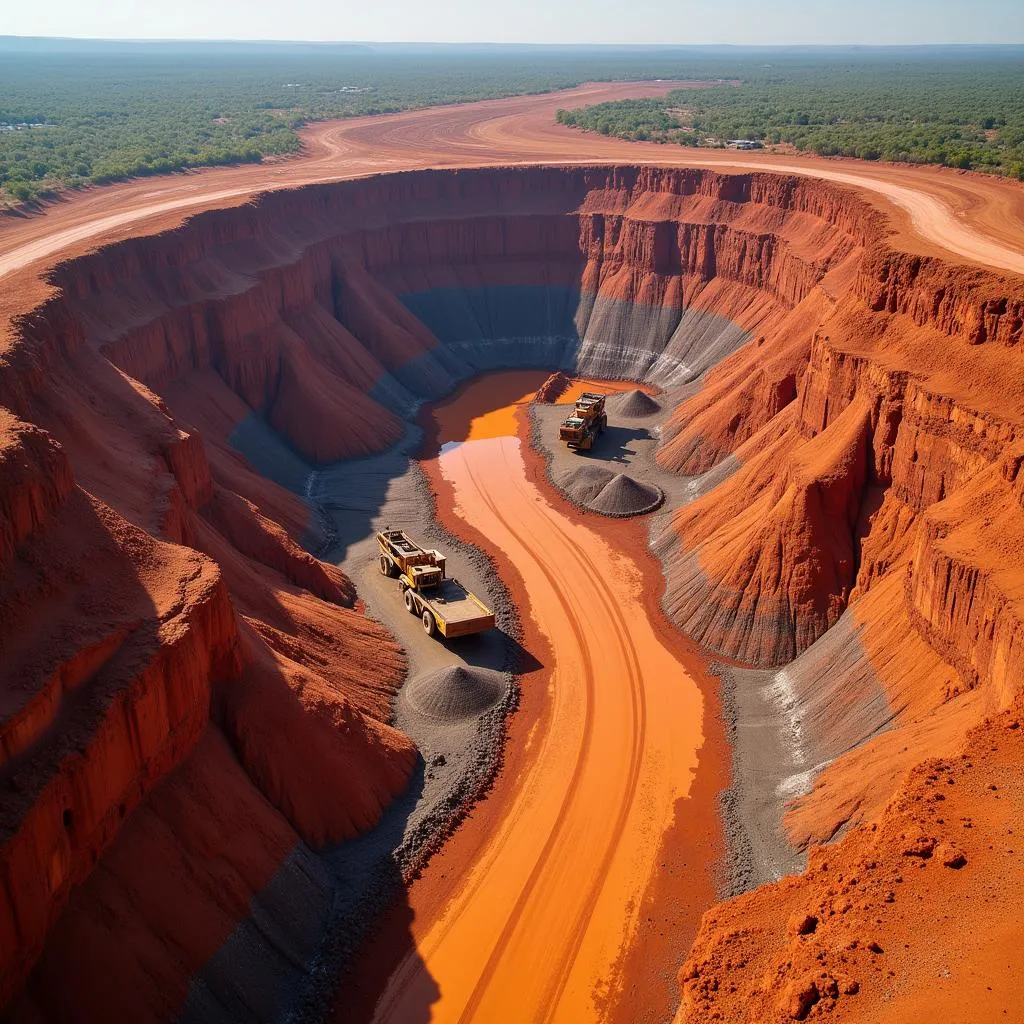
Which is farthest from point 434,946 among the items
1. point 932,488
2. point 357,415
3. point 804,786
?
point 357,415

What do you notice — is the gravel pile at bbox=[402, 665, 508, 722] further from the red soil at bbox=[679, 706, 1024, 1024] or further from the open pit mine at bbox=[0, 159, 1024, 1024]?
the red soil at bbox=[679, 706, 1024, 1024]

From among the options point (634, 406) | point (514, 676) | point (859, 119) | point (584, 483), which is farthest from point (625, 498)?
point (859, 119)

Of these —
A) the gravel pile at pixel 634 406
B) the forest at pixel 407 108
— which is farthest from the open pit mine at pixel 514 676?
the forest at pixel 407 108

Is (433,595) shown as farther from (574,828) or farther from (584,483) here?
(584,483)

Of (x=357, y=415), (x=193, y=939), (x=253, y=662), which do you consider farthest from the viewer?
(x=357, y=415)

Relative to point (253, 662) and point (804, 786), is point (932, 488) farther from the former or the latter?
point (253, 662)

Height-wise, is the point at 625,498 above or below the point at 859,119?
below
